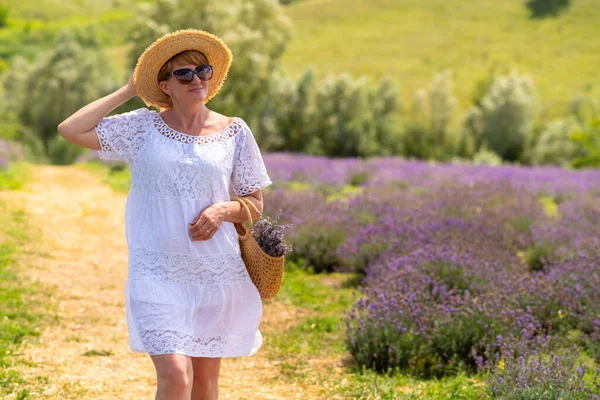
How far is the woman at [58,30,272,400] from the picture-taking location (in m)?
3.50

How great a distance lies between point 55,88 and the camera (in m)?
36.1

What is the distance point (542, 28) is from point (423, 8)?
11.0 m

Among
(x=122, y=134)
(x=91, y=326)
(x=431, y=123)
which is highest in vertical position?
(x=122, y=134)

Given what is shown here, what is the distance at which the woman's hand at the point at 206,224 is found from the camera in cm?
349

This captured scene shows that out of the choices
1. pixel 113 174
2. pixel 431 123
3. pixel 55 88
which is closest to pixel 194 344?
pixel 113 174

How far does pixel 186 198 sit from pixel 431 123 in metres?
35.0

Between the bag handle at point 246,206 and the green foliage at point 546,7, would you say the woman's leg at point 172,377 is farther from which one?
the green foliage at point 546,7

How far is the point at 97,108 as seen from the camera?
3.59 meters

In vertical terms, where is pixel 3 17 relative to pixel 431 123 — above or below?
above

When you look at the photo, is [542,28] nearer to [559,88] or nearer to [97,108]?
[559,88]

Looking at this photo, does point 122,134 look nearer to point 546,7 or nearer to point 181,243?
point 181,243

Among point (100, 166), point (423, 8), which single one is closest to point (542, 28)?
point (423, 8)

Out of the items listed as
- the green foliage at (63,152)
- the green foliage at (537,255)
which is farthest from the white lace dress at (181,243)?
the green foliage at (63,152)

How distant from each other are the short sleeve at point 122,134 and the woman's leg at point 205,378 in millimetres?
941
